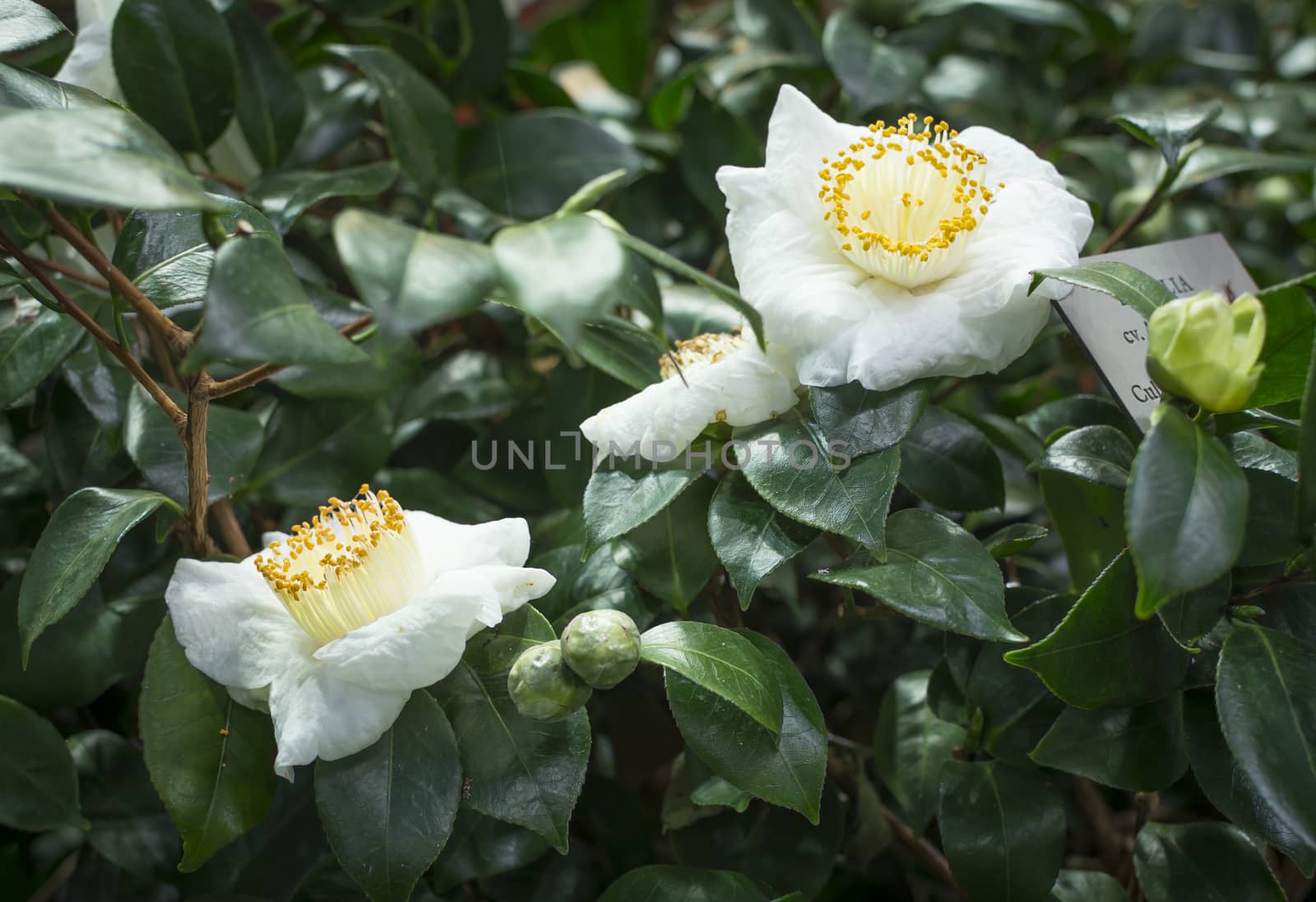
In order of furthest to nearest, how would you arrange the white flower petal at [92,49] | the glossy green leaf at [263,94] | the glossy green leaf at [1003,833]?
the glossy green leaf at [263,94] → the white flower petal at [92,49] → the glossy green leaf at [1003,833]

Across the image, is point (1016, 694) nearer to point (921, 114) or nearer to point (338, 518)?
point (338, 518)

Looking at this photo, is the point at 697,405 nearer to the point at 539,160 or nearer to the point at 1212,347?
the point at 1212,347

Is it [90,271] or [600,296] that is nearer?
Result: [600,296]

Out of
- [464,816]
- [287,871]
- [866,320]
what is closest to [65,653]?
[287,871]

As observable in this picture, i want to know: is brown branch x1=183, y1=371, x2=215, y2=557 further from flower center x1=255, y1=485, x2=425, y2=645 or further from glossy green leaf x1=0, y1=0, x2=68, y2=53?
glossy green leaf x1=0, y1=0, x2=68, y2=53

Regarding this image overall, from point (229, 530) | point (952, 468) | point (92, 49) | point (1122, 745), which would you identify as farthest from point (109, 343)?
point (1122, 745)

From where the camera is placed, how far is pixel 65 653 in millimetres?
756

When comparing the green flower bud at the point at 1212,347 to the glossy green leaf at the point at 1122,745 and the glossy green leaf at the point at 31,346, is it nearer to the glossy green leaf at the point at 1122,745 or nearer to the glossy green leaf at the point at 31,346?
the glossy green leaf at the point at 1122,745

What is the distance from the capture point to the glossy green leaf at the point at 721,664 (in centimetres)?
55

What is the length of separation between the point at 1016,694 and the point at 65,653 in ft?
2.23

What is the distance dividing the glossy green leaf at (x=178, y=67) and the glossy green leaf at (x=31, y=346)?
192mm

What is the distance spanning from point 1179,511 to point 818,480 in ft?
0.64

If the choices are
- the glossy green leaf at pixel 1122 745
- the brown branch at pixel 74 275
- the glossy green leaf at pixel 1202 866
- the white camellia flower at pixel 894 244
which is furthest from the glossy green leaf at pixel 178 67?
the glossy green leaf at pixel 1202 866

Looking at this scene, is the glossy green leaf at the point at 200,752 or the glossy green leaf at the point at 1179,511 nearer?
the glossy green leaf at the point at 1179,511
